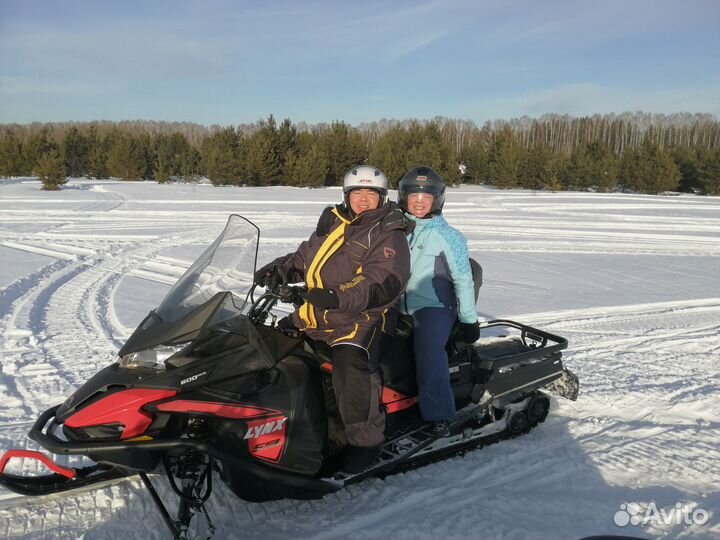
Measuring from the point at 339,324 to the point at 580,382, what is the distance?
266cm

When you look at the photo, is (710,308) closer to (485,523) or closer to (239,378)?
(485,523)

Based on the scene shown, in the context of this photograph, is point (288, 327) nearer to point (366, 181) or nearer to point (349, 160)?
point (366, 181)

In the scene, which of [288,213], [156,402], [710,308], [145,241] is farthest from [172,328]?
[288,213]

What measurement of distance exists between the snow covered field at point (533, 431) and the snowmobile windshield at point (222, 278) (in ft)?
3.49

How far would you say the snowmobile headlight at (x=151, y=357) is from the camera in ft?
8.45

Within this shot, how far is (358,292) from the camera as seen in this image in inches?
116

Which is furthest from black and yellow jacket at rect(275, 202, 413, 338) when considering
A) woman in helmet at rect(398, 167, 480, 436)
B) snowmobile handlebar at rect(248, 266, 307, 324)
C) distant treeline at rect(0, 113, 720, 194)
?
distant treeline at rect(0, 113, 720, 194)

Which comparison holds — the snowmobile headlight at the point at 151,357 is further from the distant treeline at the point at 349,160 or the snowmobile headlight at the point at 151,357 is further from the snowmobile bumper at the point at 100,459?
the distant treeline at the point at 349,160

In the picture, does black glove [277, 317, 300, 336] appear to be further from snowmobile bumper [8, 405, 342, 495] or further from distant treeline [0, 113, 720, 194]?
distant treeline [0, 113, 720, 194]

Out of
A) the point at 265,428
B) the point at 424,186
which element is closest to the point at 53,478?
the point at 265,428

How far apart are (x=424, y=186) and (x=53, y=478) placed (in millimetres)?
2670

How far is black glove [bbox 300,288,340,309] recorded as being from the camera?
2812mm

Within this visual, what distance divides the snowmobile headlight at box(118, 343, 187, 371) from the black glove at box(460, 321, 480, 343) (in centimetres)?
179

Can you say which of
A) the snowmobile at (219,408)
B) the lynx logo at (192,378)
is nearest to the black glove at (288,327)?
the snowmobile at (219,408)
